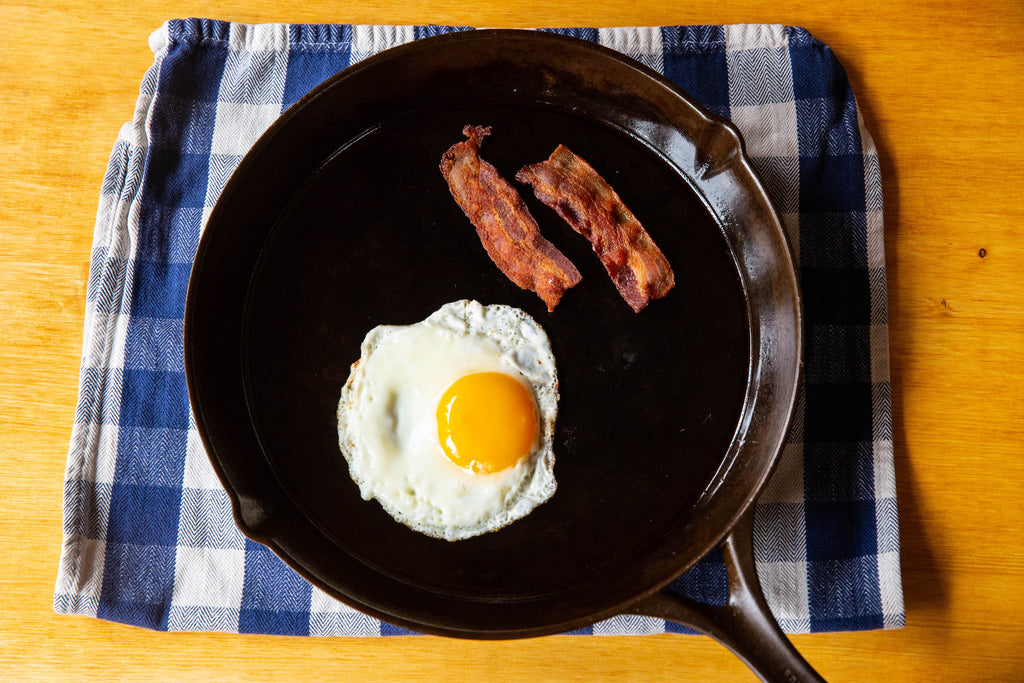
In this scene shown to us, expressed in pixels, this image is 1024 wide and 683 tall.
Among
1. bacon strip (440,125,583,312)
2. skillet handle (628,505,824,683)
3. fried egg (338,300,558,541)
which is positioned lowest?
skillet handle (628,505,824,683)

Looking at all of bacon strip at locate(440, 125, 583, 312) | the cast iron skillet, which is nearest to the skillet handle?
the cast iron skillet

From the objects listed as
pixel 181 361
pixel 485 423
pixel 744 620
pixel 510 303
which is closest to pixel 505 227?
pixel 510 303

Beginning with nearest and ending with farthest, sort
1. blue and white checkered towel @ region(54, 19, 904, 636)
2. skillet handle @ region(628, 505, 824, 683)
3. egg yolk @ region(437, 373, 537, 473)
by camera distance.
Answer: skillet handle @ region(628, 505, 824, 683), egg yolk @ region(437, 373, 537, 473), blue and white checkered towel @ region(54, 19, 904, 636)

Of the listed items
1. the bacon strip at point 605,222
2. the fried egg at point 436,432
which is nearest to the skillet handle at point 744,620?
the fried egg at point 436,432

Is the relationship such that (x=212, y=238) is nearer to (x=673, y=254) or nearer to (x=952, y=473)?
(x=673, y=254)

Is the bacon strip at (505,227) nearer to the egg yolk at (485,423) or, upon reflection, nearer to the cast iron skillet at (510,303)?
the cast iron skillet at (510,303)

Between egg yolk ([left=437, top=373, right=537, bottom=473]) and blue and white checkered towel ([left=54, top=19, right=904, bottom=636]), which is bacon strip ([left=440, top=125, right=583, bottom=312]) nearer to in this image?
egg yolk ([left=437, top=373, right=537, bottom=473])
